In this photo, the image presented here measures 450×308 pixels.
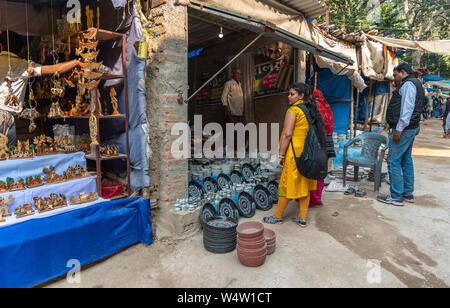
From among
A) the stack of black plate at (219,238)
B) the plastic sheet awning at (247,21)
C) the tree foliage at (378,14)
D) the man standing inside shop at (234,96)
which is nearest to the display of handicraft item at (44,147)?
the stack of black plate at (219,238)

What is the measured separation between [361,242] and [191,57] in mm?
6898

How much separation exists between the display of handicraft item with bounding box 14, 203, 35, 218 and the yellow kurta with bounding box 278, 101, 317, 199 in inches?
115

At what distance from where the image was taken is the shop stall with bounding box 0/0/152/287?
257 centimetres

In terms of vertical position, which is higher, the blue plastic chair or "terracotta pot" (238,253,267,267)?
the blue plastic chair

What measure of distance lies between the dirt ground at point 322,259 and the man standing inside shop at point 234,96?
9.78 ft

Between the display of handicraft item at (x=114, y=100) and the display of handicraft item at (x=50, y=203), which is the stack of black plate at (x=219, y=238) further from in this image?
the display of handicraft item at (x=114, y=100)

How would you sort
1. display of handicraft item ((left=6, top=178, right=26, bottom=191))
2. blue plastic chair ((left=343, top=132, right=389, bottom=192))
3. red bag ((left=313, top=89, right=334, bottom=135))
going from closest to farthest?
display of handicraft item ((left=6, top=178, right=26, bottom=191)) < red bag ((left=313, top=89, right=334, bottom=135)) < blue plastic chair ((left=343, top=132, right=389, bottom=192))

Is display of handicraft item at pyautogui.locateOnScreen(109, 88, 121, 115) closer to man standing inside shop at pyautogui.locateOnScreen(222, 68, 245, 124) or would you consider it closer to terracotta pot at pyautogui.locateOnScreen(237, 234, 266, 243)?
terracotta pot at pyautogui.locateOnScreen(237, 234, 266, 243)

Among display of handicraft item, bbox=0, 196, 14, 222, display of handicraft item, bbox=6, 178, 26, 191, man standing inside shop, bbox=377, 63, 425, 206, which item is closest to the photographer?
display of handicraft item, bbox=0, 196, 14, 222

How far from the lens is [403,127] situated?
431 cm

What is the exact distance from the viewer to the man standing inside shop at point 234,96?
6.40 meters

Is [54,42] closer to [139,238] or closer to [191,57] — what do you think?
[139,238]

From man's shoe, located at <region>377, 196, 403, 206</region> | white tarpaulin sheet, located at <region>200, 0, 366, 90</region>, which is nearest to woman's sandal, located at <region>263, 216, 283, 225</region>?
man's shoe, located at <region>377, 196, 403, 206</region>

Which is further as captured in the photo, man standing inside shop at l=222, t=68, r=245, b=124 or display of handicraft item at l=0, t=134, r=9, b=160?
man standing inside shop at l=222, t=68, r=245, b=124
